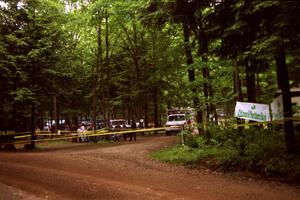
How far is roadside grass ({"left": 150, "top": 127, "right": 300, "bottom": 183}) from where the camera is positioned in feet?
38.2

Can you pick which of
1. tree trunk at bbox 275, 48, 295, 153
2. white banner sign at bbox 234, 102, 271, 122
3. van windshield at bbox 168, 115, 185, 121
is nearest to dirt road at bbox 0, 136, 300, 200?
tree trunk at bbox 275, 48, 295, 153

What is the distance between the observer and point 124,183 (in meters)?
11.4

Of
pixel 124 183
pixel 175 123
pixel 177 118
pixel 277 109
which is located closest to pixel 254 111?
pixel 277 109

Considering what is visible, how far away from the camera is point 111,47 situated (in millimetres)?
39500

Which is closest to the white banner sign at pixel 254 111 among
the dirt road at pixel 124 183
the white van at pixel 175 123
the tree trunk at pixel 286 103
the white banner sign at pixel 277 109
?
the white banner sign at pixel 277 109

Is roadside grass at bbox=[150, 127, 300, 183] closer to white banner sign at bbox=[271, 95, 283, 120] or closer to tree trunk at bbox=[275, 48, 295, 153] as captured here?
tree trunk at bbox=[275, 48, 295, 153]

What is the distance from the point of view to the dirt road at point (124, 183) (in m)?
9.70

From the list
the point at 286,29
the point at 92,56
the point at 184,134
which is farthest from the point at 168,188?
the point at 92,56

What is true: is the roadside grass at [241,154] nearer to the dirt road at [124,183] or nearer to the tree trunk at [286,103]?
the tree trunk at [286,103]

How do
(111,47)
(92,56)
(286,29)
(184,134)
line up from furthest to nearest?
1. (92,56)
2. (111,47)
3. (184,134)
4. (286,29)

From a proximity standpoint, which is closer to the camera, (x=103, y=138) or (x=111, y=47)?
(x=103, y=138)

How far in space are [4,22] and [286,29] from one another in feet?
77.2

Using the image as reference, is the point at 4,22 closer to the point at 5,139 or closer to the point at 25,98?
the point at 25,98

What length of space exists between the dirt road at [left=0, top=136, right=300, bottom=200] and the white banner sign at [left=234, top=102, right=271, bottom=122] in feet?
10.0
